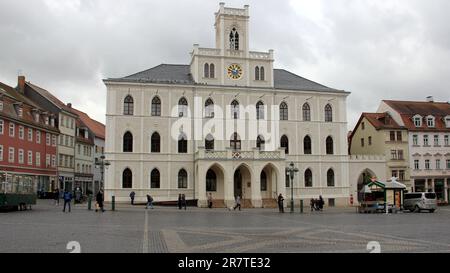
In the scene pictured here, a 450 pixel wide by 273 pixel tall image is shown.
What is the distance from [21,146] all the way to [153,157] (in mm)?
18266

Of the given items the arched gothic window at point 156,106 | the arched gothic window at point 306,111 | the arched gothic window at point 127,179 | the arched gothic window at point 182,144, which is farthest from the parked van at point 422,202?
the arched gothic window at point 127,179

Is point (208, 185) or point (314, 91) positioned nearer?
point (208, 185)

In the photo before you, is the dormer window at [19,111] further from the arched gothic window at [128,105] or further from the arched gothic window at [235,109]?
the arched gothic window at [235,109]

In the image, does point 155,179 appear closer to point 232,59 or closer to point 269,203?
point 269,203

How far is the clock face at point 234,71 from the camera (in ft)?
182

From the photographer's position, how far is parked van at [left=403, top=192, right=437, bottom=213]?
44594mm

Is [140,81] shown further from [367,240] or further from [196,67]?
[367,240]

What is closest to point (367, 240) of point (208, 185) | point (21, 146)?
point (208, 185)

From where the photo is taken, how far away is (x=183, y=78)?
183 ft

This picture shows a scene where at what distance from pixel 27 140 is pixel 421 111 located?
1968 inches

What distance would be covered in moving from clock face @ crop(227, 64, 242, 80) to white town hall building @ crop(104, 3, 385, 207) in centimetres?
11

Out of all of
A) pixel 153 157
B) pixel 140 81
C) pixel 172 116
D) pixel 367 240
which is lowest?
pixel 367 240

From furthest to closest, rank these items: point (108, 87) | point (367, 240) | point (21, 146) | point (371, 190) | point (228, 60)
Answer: point (21, 146) < point (228, 60) < point (108, 87) < point (371, 190) < point (367, 240)

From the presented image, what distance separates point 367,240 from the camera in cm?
1820
